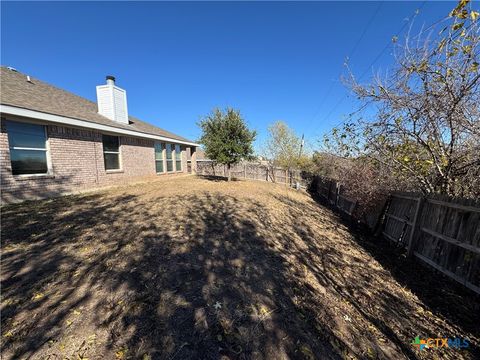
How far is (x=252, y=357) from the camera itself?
192 cm

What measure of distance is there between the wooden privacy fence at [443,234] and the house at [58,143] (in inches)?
421

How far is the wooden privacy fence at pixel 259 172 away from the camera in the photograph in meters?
18.6

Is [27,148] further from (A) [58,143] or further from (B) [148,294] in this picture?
(B) [148,294]

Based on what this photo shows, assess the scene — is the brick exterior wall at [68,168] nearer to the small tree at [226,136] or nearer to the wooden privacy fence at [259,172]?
the small tree at [226,136]

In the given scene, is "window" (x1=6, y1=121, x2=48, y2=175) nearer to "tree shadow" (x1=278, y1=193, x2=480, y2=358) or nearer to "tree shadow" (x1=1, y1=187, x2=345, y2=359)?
"tree shadow" (x1=1, y1=187, x2=345, y2=359)

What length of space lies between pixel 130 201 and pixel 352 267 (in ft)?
20.8

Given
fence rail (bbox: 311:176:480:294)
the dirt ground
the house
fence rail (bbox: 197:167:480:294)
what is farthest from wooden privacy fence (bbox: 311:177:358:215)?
the house

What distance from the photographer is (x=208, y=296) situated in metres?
2.60

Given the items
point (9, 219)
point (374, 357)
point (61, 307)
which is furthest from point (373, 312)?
point (9, 219)

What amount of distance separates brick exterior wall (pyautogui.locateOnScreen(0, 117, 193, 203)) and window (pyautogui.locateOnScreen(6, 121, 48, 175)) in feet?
0.51

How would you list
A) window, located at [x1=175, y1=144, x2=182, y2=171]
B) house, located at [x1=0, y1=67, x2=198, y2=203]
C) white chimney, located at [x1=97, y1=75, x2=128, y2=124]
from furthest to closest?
window, located at [x1=175, y1=144, x2=182, y2=171] → white chimney, located at [x1=97, y1=75, x2=128, y2=124] → house, located at [x1=0, y1=67, x2=198, y2=203]

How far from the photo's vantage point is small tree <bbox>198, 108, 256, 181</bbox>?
1239 centimetres

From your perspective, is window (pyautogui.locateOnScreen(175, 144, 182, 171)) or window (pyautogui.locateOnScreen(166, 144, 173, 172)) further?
window (pyautogui.locateOnScreen(175, 144, 182, 171))

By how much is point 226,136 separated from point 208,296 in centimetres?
1066
